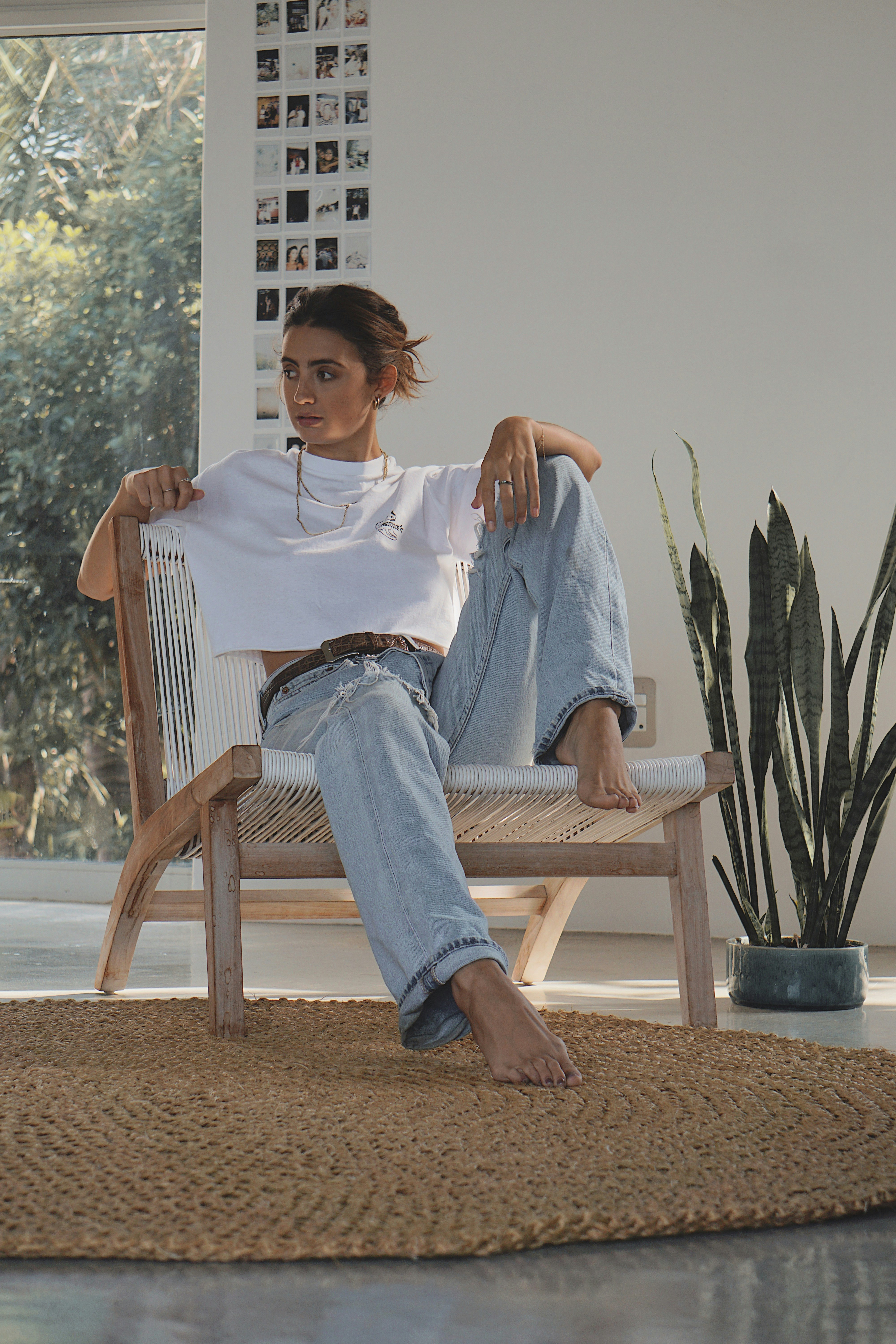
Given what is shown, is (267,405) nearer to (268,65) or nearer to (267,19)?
(268,65)

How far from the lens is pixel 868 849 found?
1845 millimetres

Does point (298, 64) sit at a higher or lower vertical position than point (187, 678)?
higher

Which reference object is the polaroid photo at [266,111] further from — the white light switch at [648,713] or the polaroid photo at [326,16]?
the white light switch at [648,713]

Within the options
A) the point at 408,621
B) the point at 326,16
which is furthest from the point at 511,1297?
the point at 326,16

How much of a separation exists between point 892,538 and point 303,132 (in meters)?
1.96

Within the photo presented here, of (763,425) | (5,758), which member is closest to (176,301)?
(5,758)

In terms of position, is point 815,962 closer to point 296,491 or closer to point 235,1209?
point 296,491

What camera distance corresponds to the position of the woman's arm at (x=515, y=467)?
1442 mm

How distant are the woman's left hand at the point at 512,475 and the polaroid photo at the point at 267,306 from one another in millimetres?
1680

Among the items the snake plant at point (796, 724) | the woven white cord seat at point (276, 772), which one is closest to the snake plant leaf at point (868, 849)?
the snake plant at point (796, 724)

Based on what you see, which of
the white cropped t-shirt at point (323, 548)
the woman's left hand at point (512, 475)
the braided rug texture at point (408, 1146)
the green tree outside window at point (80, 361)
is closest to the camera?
the braided rug texture at point (408, 1146)

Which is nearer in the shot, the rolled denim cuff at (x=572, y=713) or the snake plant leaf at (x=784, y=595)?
the rolled denim cuff at (x=572, y=713)

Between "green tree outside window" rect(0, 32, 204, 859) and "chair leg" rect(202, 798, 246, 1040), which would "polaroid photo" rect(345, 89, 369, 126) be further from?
"chair leg" rect(202, 798, 246, 1040)

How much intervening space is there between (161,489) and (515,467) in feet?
1.94
